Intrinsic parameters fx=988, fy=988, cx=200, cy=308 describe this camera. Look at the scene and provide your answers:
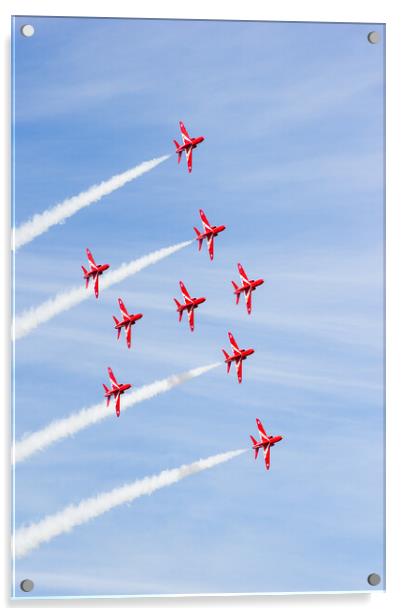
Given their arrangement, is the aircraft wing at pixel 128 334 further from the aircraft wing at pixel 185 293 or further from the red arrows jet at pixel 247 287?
the red arrows jet at pixel 247 287

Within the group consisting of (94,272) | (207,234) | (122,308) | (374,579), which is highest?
(207,234)

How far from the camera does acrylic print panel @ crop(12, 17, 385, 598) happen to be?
287 centimetres

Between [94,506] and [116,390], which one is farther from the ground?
[116,390]

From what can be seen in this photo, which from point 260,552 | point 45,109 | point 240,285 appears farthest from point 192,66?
point 260,552

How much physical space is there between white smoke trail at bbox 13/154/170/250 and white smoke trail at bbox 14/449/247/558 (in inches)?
30.5

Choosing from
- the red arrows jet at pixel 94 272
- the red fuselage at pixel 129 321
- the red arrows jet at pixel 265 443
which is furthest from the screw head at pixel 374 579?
the red arrows jet at pixel 94 272

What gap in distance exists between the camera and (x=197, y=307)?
292 cm

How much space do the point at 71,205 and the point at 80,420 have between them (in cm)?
63

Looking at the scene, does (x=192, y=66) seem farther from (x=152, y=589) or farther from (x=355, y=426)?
(x=152, y=589)

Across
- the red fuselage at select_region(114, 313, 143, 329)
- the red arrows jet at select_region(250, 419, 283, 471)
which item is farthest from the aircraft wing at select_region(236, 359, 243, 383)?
the red fuselage at select_region(114, 313, 143, 329)

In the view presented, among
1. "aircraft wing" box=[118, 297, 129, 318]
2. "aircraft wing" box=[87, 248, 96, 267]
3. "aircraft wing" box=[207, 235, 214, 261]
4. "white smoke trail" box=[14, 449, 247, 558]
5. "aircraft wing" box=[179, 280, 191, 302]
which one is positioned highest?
"aircraft wing" box=[207, 235, 214, 261]

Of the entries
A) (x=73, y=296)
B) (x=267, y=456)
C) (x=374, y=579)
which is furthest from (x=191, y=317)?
(x=374, y=579)

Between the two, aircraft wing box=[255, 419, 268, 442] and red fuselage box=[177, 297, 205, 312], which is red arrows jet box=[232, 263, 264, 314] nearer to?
red fuselage box=[177, 297, 205, 312]

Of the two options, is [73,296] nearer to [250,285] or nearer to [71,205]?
[71,205]
